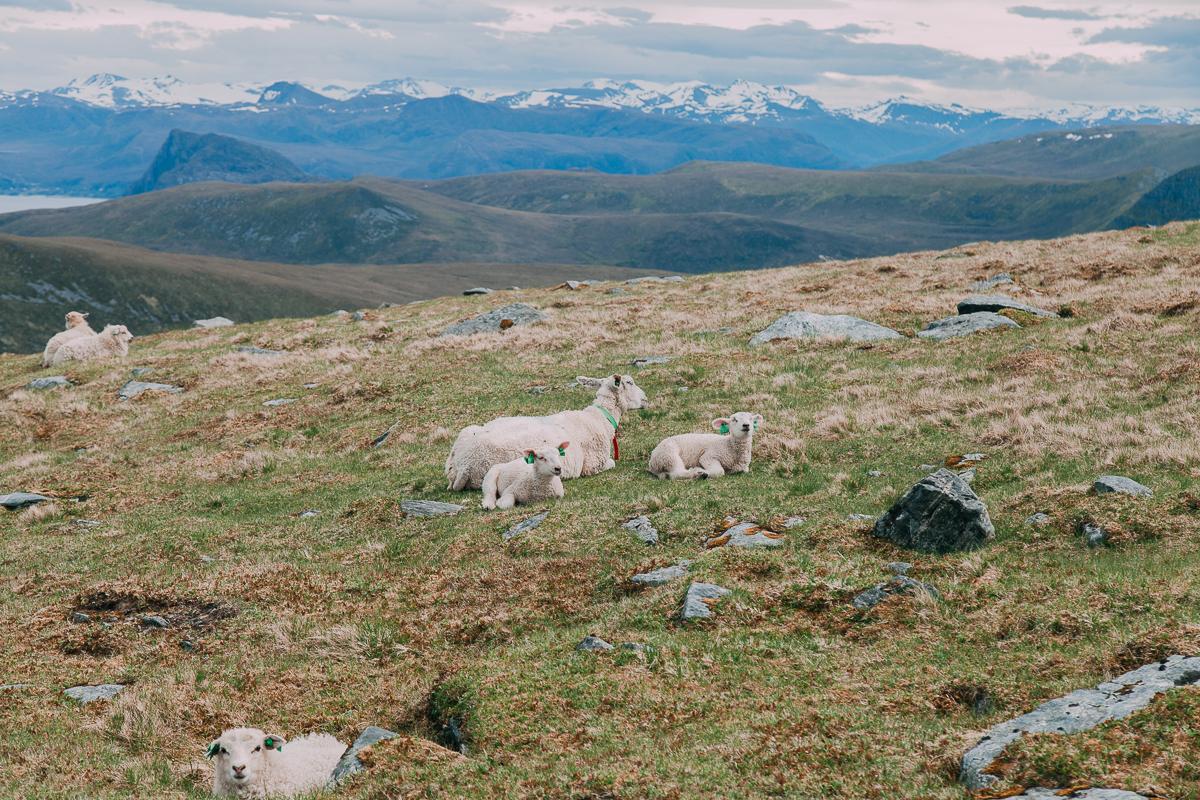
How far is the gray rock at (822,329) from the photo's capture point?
32156mm

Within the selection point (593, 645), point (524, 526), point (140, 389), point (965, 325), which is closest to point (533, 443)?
point (524, 526)

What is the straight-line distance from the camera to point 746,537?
1548 cm

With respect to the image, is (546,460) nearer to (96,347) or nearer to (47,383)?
(47,383)

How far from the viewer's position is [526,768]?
9070mm

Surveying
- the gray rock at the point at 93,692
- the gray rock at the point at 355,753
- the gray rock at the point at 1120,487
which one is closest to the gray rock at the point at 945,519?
the gray rock at the point at 1120,487

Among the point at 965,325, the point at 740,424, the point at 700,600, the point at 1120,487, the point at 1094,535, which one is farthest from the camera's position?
the point at 965,325

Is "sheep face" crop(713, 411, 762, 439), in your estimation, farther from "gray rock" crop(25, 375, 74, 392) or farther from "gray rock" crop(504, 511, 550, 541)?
"gray rock" crop(25, 375, 74, 392)

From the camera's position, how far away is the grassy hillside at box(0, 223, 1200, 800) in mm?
9289

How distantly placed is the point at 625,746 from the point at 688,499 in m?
9.01

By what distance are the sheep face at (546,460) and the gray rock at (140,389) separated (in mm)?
21871

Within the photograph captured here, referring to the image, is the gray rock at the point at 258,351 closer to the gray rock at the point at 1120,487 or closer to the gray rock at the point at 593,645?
the gray rock at the point at 593,645

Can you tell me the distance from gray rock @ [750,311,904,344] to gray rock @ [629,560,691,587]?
1898 centimetres

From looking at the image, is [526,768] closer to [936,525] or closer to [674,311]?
[936,525]

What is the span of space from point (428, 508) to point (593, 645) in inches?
325
